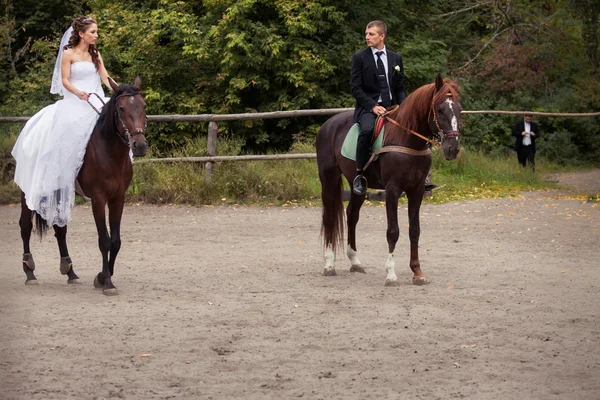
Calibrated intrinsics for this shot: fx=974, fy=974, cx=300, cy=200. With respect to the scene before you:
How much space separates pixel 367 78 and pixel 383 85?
18cm

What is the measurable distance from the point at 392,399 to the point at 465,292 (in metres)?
3.66

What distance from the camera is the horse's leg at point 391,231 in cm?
972

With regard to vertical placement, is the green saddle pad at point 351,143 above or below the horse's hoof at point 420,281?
above

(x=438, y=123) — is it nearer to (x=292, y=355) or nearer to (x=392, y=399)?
(x=292, y=355)

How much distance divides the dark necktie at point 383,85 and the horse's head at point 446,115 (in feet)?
2.78

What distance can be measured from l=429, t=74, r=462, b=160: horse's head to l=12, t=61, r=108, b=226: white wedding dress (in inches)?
134

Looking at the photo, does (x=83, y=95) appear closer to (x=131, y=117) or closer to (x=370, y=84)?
(x=131, y=117)

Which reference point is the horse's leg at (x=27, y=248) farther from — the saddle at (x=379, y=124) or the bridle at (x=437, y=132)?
the bridle at (x=437, y=132)

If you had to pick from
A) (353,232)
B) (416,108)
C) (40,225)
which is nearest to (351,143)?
(416,108)

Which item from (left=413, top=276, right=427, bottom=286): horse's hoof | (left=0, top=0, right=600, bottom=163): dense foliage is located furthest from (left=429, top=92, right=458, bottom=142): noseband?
(left=0, top=0, right=600, bottom=163): dense foliage

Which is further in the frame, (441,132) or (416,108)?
(416,108)

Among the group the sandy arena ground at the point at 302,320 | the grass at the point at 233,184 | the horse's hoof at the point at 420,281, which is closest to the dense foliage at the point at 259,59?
the grass at the point at 233,184

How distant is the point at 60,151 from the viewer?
31.6 feet

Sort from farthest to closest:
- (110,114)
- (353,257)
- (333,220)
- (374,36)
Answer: (353,257)
(333,220)
(374,36)
(110,114)
